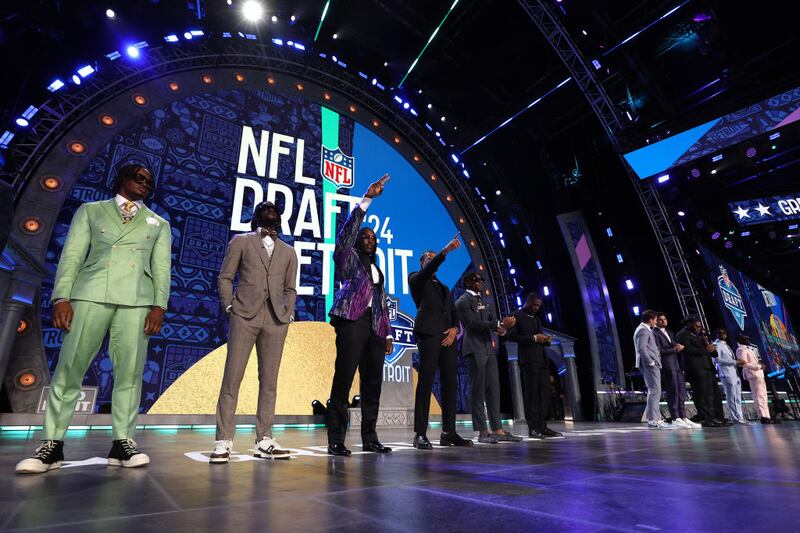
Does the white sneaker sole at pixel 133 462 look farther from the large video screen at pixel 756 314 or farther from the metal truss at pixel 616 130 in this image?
the large video screen at pixel 756 314

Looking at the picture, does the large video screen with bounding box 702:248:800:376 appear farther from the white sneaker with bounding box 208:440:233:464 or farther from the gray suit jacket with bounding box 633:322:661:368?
the white sneaker with bounding box 208:440:233:464

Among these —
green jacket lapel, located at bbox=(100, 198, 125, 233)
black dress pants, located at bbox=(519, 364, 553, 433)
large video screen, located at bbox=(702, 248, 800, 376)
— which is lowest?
black dress pants, located at bbox=(519, 364, 553, 433)

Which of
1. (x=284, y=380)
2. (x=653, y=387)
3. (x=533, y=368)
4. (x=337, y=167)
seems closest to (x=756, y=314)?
(x=653, y=387)

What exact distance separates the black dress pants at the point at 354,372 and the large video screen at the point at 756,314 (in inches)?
462

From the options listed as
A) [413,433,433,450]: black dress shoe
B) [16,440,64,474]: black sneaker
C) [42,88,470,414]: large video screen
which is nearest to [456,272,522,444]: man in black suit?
[413,433,433,450]: black dress shoe

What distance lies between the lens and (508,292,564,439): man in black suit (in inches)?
163

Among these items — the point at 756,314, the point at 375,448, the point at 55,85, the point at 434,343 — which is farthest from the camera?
the point at 756,314

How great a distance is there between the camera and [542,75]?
10930 mm

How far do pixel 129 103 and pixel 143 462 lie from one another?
744 cm

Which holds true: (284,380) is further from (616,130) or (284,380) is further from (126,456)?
(616,130)

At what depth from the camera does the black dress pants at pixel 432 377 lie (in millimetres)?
3322

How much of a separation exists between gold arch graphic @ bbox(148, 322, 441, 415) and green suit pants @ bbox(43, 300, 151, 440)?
15.9ft

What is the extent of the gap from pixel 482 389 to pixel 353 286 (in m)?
1.58

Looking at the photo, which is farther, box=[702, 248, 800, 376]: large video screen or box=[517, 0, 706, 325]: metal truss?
box=[702, 248, 800, 376]: large video screen
